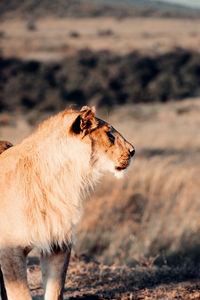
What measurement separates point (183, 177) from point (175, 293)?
616 cm

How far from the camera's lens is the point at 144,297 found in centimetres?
552

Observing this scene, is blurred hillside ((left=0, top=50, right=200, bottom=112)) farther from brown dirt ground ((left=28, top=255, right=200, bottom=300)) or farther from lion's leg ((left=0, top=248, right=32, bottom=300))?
lion's leg ((left=0, top=248, right=32, bottom=300))

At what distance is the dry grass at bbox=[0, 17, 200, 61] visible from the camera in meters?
51.2

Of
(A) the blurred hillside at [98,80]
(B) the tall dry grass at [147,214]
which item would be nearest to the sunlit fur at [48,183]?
(B) the tall dry grass at [147,214]

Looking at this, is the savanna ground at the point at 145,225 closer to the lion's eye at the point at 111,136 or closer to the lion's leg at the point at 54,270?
the lion's eye at the point at 111,136

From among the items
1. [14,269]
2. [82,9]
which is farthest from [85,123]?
[82,9]

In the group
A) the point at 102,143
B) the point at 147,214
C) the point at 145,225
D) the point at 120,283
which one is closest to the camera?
the point at 102,143

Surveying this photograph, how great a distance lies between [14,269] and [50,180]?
0.77 meters

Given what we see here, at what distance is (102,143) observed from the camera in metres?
4.30

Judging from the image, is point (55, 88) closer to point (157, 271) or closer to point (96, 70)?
point (96, 70)

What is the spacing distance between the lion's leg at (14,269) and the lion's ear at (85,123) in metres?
1.07

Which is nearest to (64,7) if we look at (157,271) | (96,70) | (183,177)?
(96,70)

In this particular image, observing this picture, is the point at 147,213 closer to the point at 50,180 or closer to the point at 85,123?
the point at 50,180

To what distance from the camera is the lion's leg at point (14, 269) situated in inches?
163
